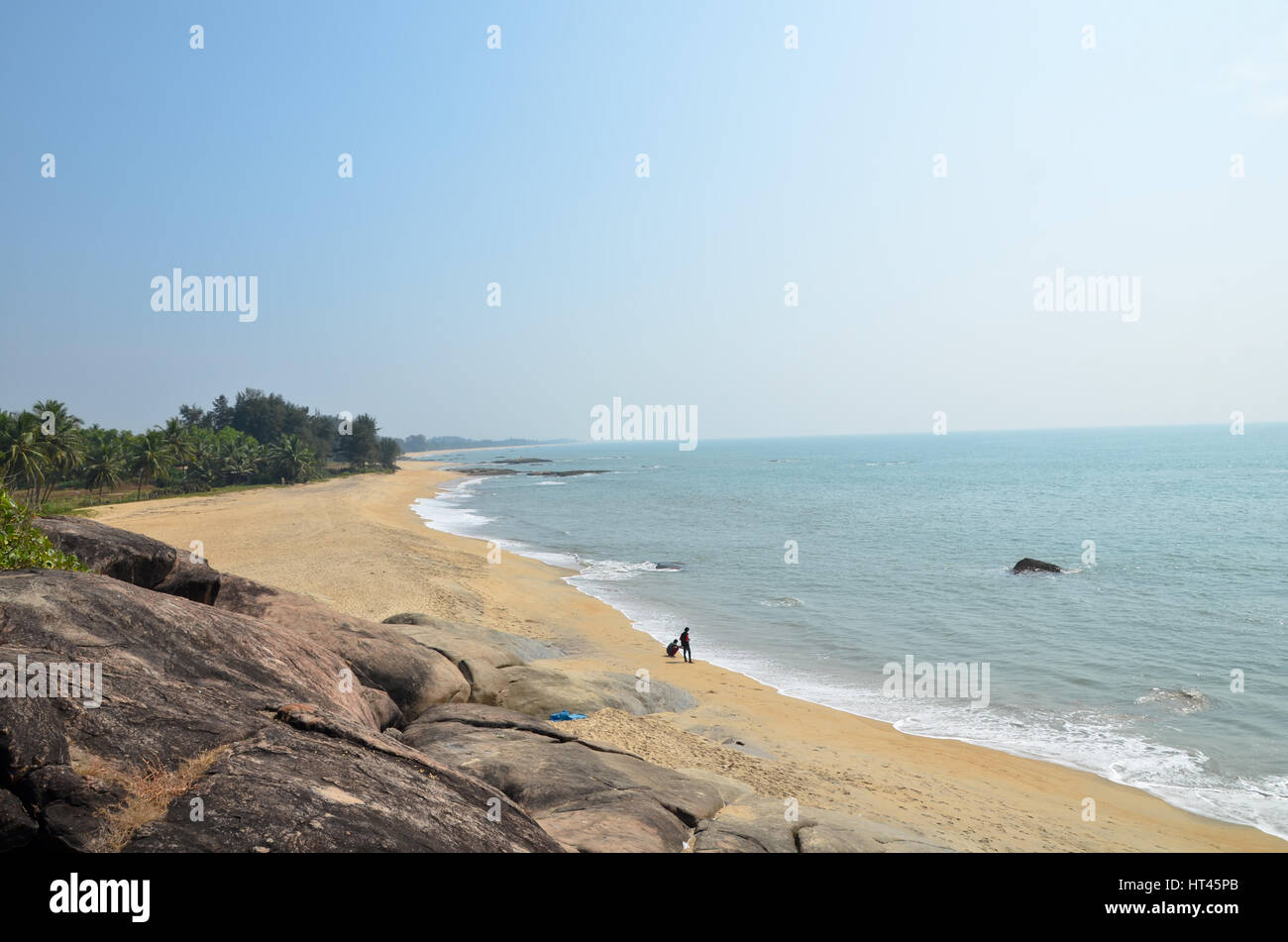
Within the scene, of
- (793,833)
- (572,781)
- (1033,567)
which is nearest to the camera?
(793,833)

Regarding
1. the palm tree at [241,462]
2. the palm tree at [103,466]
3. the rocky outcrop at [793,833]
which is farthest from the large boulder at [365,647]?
the palm tree at [241,462]

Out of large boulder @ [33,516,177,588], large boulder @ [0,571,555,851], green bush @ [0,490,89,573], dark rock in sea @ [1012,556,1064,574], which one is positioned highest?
green bush @ [0,490,89,573]

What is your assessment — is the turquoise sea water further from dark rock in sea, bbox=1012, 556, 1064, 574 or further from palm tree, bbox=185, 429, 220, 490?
palm tree, bbox=185, 429, 220, 490

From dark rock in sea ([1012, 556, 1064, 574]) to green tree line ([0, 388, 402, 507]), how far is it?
47.2 metres

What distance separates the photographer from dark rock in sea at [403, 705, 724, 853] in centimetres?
859

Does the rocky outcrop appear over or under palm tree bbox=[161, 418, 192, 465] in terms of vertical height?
under

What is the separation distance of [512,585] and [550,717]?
62.8 ft

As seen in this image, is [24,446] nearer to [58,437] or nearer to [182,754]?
[58,437]

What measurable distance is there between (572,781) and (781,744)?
27.0ft

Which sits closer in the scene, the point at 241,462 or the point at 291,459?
the point at 241,462

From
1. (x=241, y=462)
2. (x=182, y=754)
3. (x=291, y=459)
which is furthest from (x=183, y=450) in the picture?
(x=182, y=754)

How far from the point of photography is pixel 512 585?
34219 mm

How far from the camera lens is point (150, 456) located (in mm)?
74188

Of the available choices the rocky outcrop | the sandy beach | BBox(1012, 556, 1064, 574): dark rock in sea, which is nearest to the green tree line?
the sandy beach
